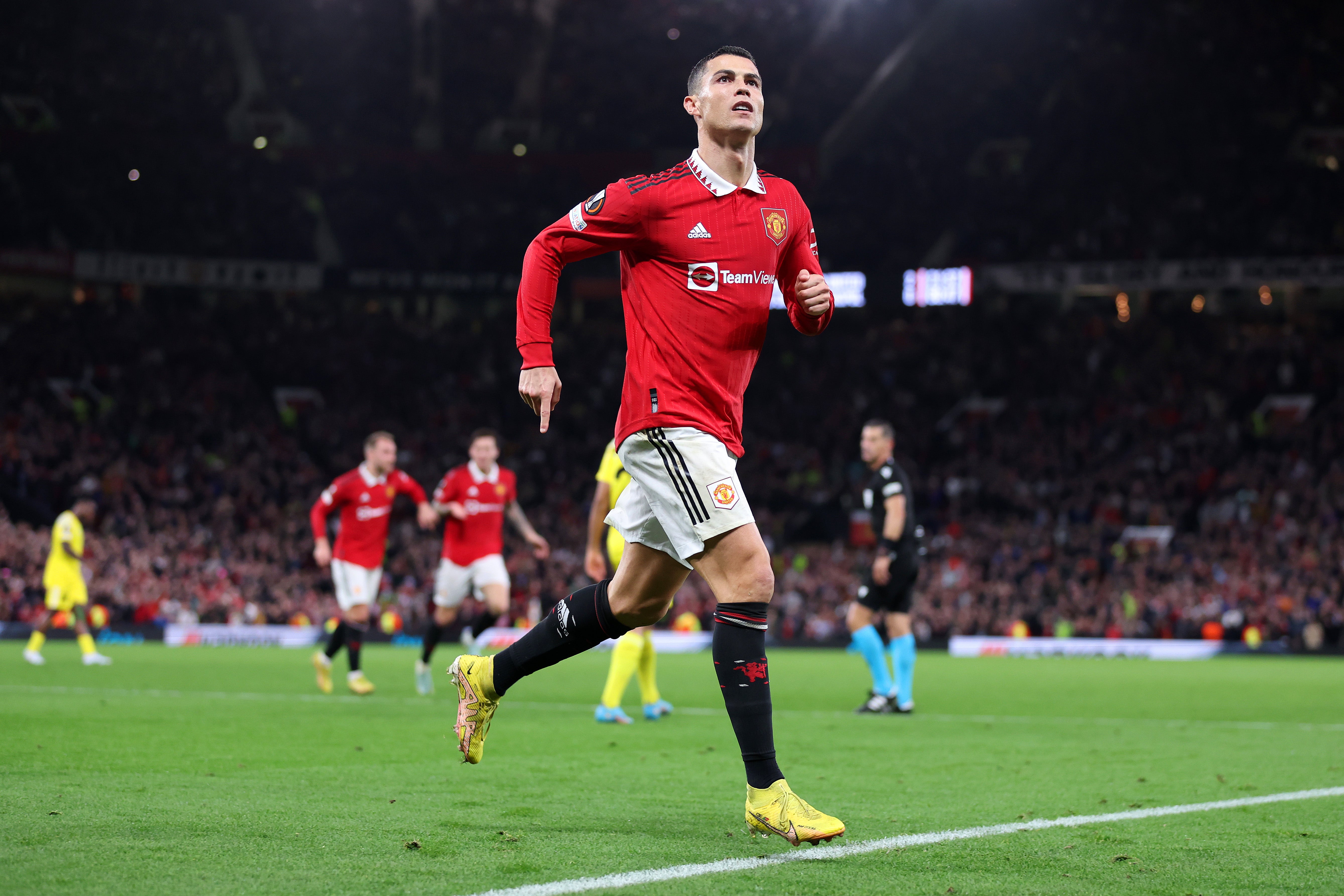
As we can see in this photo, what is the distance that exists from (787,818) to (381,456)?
8.94 meters

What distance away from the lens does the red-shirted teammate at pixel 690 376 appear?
4609 millimetres

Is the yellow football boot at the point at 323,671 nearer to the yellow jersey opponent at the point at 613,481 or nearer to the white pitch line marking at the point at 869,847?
the yellow jersey opponent at the point at 613,481

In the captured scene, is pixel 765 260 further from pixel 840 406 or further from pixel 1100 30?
pixel 1100 30

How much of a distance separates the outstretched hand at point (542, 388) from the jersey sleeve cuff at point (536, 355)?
0.02 metres

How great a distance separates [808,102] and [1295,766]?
1375 inches

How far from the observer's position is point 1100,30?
3803 centimetres

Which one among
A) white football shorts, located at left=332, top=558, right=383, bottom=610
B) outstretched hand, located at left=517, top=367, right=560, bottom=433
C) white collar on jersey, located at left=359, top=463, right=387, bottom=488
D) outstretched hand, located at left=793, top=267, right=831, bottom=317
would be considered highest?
outstretched hand, located at left=793, top=267, right=831, bottom=317

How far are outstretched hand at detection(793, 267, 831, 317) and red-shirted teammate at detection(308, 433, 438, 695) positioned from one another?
7937 millimetres

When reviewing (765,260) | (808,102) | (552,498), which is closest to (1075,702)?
(765,260)

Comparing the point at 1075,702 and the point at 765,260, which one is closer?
the point at 765,260

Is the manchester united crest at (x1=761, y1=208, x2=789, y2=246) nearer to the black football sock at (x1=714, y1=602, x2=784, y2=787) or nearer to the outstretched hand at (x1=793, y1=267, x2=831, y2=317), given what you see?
the outstretched hand at (x1=793, y1=267, x2=831, y2=317)

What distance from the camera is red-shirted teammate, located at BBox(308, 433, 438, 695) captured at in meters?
12.6

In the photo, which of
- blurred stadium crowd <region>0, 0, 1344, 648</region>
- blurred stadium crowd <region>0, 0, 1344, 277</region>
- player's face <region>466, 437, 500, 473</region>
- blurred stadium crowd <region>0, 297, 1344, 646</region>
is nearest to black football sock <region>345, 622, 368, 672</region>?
player's face <region>466, 437, 500, 473</region>

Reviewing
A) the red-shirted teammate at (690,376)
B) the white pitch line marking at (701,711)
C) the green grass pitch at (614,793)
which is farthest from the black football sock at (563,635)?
the white pitch line marking at (701,711)
